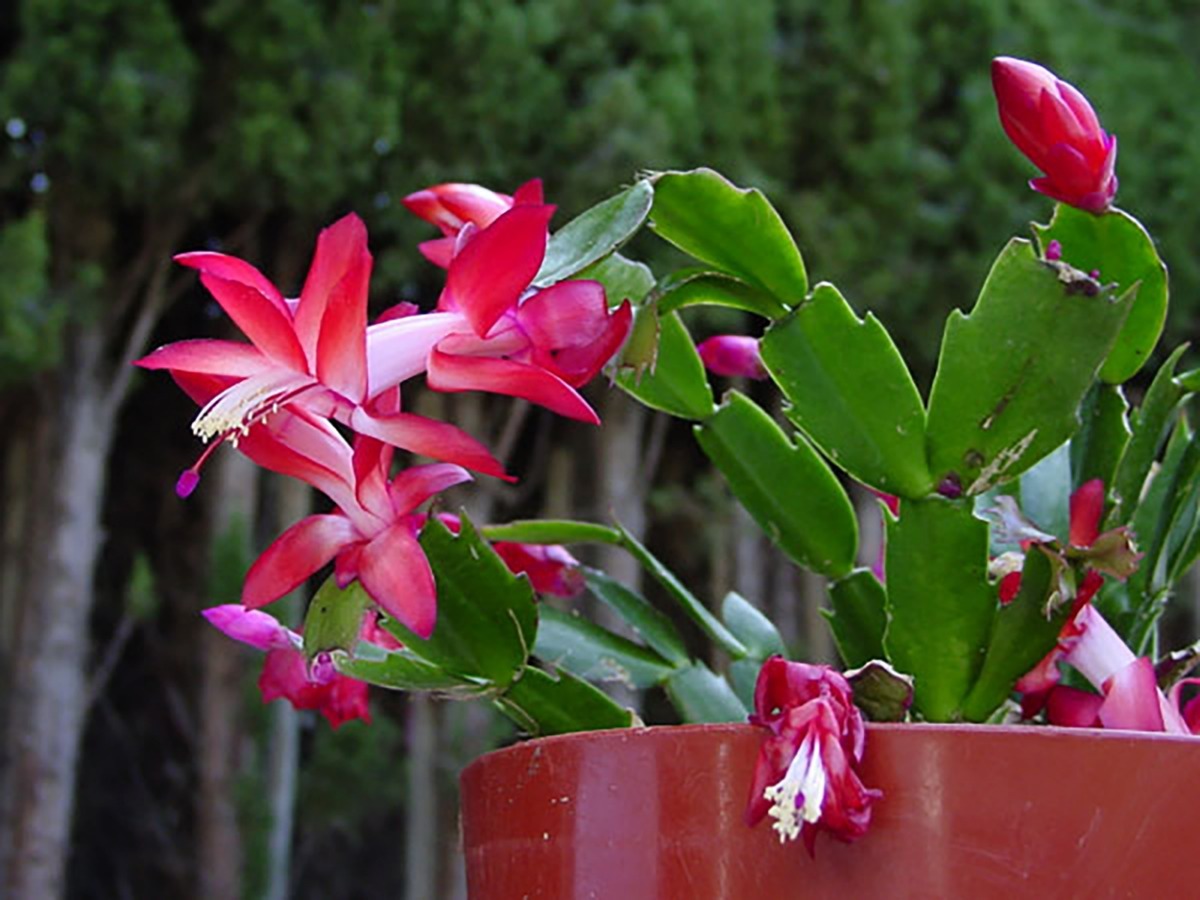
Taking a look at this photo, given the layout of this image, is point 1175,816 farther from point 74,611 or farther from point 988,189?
point 988,189

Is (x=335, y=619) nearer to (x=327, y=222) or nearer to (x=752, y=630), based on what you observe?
(x=752, y=630)

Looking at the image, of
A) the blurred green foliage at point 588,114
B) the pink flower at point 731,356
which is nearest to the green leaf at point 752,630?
the pink flower at point 731,356

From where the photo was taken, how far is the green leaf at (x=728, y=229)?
47 cm

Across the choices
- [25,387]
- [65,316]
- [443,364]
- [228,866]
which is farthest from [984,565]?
[25,387]

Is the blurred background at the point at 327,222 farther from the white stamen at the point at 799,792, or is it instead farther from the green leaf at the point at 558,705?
the white stamen at the point at 799,792

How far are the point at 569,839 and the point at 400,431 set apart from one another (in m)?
0.14

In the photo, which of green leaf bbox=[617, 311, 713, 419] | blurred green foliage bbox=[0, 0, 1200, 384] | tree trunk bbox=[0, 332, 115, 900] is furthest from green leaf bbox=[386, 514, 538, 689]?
tree trunk bbox=[0, 332, 115, 900]

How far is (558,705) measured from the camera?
1.72 ft

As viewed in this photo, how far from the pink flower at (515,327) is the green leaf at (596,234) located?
0.8 inches

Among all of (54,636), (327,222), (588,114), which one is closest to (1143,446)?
(588,114)

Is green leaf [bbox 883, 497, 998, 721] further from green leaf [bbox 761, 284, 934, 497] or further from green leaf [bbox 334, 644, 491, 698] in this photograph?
green leaf [bbox 334, 644, 491, 698]

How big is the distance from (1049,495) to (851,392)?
6.5 inches

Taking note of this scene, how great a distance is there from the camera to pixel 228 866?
2.57 metres

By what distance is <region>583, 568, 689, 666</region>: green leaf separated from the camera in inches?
24.8
